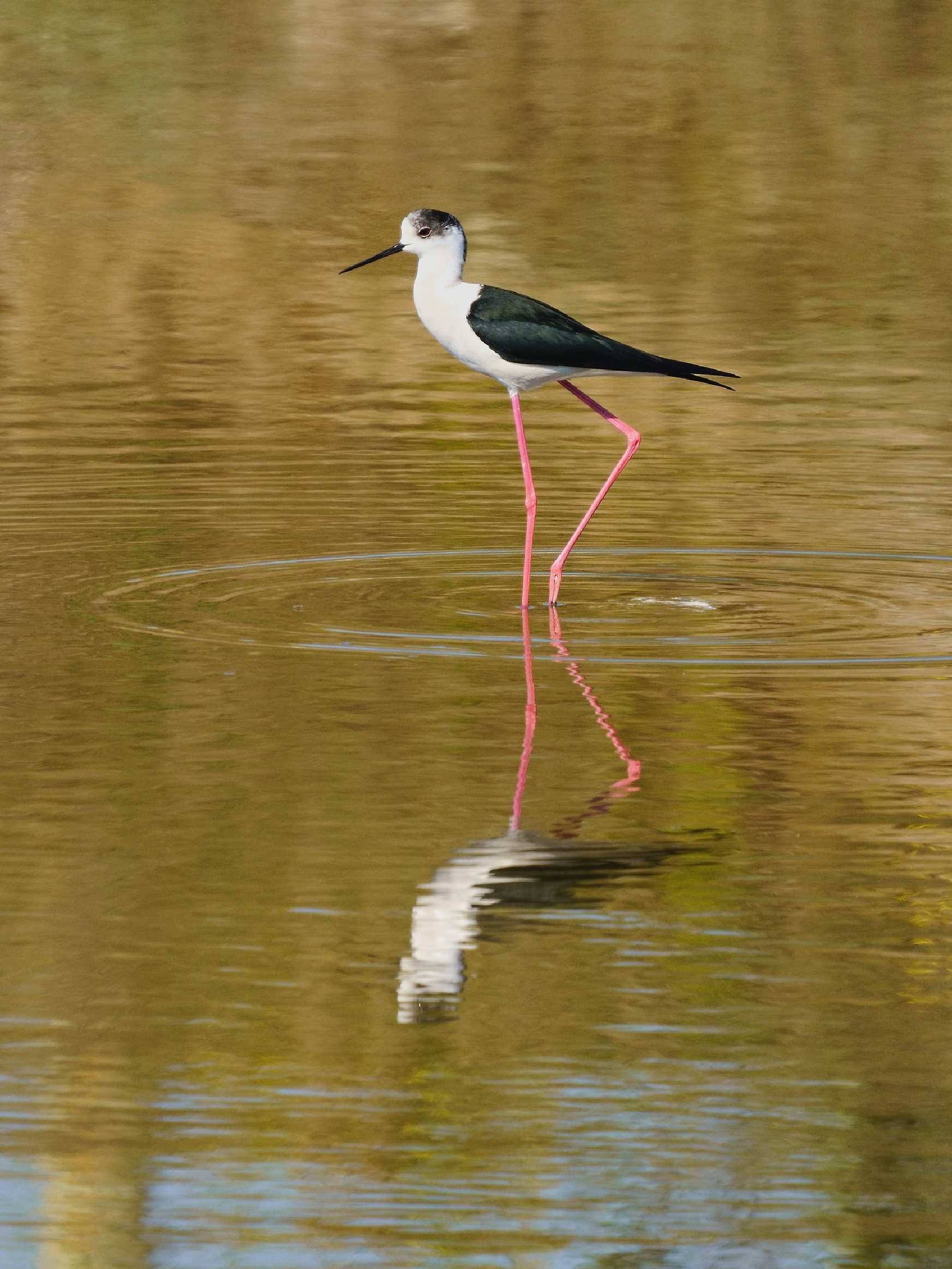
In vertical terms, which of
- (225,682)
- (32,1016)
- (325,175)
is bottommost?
(325,175)

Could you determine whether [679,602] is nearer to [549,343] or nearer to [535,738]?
[549,343]

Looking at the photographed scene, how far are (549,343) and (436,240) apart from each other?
2.34 ft

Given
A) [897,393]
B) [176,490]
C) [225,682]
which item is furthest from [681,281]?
[225,682]

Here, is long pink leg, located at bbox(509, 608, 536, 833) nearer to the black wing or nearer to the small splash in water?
the small splash in water

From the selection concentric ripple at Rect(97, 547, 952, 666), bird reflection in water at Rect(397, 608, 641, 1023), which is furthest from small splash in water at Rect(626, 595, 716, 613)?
Result: bird reflection in water at Rect(397, 608, 641, 1023)

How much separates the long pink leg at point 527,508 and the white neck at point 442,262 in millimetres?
531

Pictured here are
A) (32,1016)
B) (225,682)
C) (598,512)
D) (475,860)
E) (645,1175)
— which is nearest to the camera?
(645,1175)

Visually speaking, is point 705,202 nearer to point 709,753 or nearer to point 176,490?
point 176,490

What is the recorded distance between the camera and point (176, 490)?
42.2 ft

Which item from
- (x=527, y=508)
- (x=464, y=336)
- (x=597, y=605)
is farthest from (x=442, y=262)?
(x=597, y=605)

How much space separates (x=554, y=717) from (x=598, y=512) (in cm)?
422

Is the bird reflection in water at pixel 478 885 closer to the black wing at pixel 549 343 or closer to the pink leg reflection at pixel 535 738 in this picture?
the pink leg reflection at pixel 535 738

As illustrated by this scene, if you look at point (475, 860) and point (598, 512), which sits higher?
point (475, 860)

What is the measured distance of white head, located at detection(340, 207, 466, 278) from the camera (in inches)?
410
